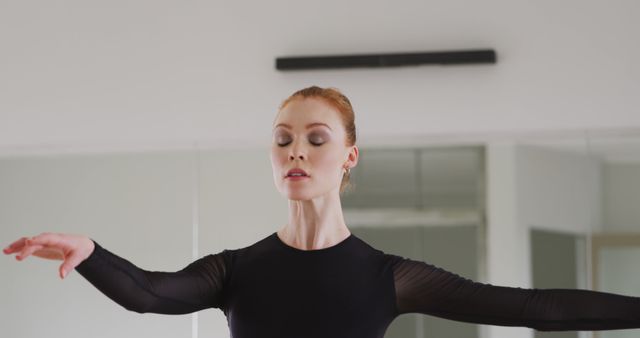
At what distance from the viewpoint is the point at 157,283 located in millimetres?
1876

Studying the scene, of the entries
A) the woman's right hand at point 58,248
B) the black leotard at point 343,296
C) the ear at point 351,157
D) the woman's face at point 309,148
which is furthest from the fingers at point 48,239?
the ear at point 351,157

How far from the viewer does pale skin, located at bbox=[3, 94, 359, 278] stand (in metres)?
2.01

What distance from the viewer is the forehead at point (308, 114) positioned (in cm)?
204

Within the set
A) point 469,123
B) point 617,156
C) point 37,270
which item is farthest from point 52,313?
point 617,156

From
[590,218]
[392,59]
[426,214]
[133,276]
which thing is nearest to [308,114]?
[133,276]

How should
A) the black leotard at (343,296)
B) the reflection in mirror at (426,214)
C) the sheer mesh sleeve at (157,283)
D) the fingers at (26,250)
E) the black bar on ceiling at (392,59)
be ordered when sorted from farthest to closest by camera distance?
the black bar on ceiling at (392,59) → the reflection in mirror at (426,214) → the black leotard at (343,296) → the sheer mesh sleeve at (157,283) → the fingers at (26,250)

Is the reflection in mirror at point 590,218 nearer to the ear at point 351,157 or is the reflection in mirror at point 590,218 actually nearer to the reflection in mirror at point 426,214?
the reflection in mirror at point 426,214

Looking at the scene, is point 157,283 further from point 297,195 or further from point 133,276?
point 297,195

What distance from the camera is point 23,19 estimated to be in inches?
163

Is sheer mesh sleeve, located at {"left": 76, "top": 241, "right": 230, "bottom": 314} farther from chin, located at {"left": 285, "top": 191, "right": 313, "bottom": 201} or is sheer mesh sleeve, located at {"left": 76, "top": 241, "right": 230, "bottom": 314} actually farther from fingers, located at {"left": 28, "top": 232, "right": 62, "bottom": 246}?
chin, located at {"left": 285, "top": 191, "right": 313, "bottom": 201}

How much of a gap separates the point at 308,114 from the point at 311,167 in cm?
10

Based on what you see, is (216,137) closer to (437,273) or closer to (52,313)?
(52,313)

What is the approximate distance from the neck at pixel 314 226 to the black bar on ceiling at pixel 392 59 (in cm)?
183

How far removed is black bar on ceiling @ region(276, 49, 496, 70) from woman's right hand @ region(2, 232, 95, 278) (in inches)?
86.3
